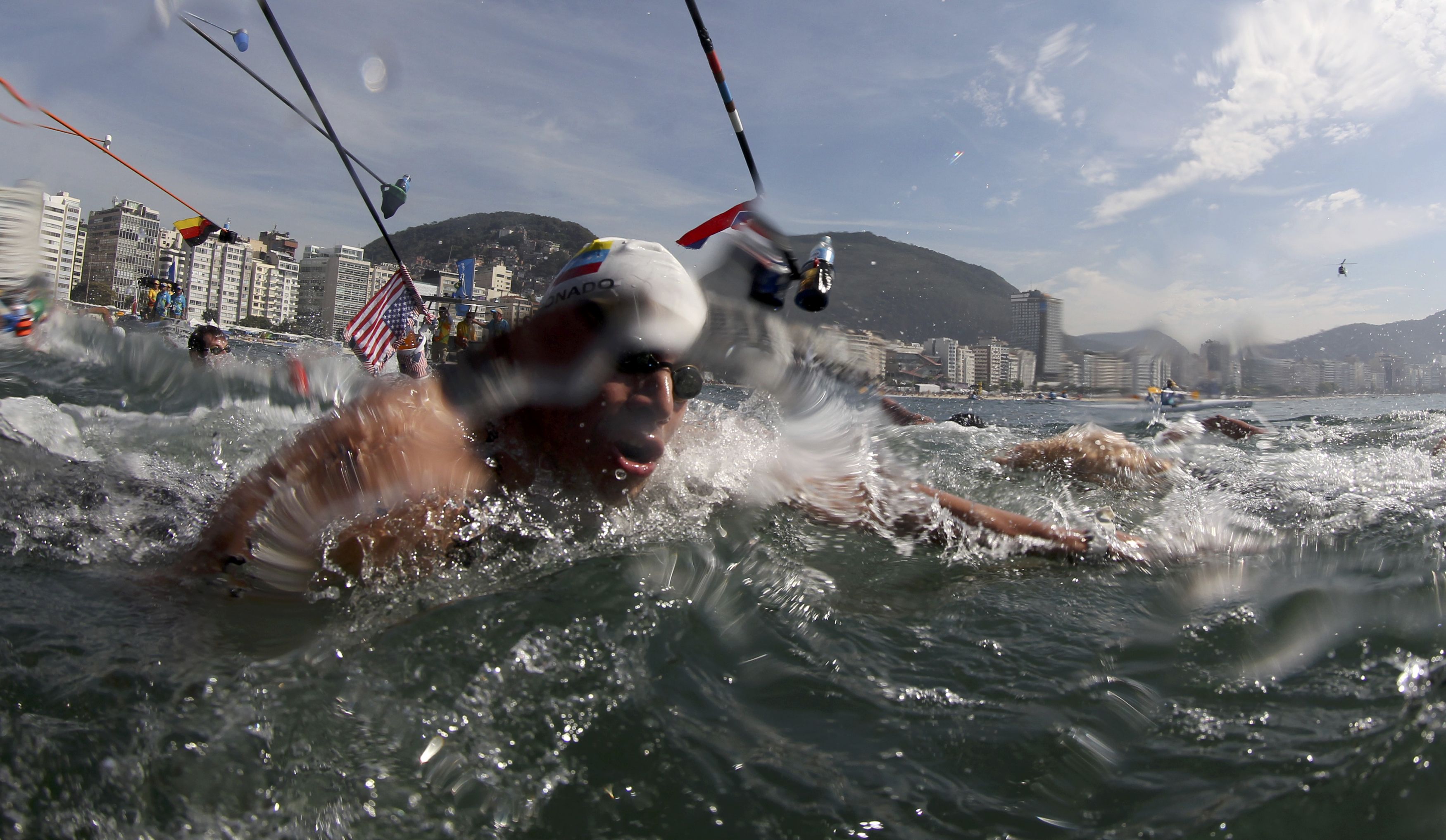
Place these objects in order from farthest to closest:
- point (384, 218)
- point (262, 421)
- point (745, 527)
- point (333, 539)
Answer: point (384, 218)
point (262, 421)
point (745, 527)
point (333, 539)

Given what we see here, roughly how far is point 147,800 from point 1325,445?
30.6ft

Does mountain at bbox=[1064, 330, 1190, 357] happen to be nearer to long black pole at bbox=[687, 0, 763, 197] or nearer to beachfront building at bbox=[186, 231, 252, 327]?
long black pole at bbox=[687, 0, 763, 197]

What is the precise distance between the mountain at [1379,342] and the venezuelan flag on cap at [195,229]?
51.5ft

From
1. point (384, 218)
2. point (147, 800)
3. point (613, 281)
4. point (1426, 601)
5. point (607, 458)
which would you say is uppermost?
point (384, 218)

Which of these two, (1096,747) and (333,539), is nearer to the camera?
(1096,747)

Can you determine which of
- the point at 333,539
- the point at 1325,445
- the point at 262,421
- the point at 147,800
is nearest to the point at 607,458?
the point at 333,539

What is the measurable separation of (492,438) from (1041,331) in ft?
25.5

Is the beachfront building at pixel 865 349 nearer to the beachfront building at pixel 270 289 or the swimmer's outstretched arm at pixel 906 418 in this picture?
the swimmer's outstretched arm at pixel 906 418

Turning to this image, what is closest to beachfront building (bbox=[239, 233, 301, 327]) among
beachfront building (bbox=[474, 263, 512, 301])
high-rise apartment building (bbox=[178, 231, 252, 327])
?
high-rise apartment building (bbox=[178, 231, 252, 327])

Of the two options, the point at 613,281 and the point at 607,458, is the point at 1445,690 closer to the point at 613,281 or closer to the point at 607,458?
the point at 607,458

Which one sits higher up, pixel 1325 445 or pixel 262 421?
pixel 1325 445

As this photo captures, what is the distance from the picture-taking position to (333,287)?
70.4 ft

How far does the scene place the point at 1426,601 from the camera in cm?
167

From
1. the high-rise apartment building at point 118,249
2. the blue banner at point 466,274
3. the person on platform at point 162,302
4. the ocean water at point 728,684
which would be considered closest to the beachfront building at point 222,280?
the high-rise apartment building at point 118,249
